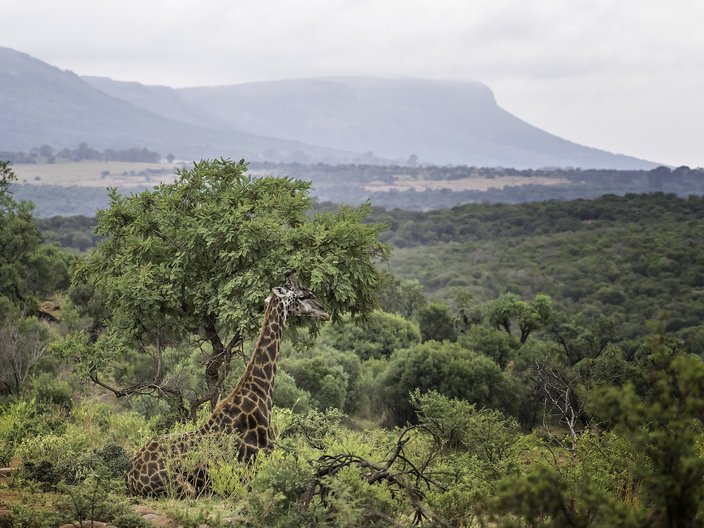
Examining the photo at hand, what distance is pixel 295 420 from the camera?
12.3 metres

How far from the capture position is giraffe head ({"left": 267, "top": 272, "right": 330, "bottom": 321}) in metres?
10.6

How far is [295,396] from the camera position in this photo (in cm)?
2183

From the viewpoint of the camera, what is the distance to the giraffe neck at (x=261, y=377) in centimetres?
970

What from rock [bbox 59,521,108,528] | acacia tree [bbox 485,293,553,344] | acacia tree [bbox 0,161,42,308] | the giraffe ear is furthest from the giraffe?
acacia tree [bbox 485,293,553,344]

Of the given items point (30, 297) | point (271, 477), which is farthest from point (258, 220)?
point (30, 297)

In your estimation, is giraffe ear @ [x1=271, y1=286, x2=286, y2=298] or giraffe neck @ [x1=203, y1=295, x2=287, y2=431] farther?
giraffe ear @ [x1=271, y1=286, x2=286, y2=298]

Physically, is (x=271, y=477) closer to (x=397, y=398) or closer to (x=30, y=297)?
(x=397, y=398)

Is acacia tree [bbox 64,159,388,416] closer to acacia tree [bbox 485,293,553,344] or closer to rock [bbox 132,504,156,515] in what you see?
rock [bbox 132,504,156,515]

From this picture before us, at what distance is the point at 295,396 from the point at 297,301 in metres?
11.5

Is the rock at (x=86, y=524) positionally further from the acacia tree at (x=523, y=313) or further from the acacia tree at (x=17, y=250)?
the acacia tree at (x=523, y=313)

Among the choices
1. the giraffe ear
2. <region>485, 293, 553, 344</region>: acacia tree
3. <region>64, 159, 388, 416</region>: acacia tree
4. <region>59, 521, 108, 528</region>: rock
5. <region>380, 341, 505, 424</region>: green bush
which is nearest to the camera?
<region>59, 521, 108, 528</region>: rock

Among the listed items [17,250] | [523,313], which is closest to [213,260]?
[17,250]

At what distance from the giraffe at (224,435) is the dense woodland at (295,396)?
22cm

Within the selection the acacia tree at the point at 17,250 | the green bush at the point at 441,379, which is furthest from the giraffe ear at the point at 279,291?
the acacia tree at the point at 17,250
